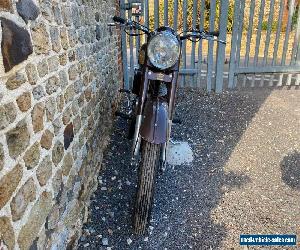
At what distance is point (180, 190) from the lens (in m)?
2.79

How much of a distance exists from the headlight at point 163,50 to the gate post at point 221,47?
99.8 inches

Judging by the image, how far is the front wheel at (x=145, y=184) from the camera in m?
2.26

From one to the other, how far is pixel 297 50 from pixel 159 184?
140 inches

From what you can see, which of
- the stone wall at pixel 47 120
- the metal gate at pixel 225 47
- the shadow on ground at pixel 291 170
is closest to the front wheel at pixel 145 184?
the stone wall at pixel 47 120

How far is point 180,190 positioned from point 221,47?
258 centimetres

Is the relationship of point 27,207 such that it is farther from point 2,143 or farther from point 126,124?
point 126,124

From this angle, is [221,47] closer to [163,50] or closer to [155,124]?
[163,50]

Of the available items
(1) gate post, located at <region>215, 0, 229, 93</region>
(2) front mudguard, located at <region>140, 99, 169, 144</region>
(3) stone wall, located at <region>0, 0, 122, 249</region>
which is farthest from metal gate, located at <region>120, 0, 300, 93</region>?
(2) front mudguard, located at <region>140, 99, 169, 144</region>

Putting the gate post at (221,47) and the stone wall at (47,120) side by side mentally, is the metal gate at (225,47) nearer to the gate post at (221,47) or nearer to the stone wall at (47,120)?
the gate post at (221,47)

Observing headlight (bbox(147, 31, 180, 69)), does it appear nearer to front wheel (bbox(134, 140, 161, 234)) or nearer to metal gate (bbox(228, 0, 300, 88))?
front wheel (bbox(134, 140, 161, 234))

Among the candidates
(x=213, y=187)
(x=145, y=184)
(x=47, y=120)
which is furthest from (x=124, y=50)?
(x=47, y=120)

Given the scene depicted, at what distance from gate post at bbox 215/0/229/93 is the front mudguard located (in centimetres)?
265

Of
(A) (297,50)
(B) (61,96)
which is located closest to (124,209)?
(B) (61,96)

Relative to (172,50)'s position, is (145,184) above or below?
below
